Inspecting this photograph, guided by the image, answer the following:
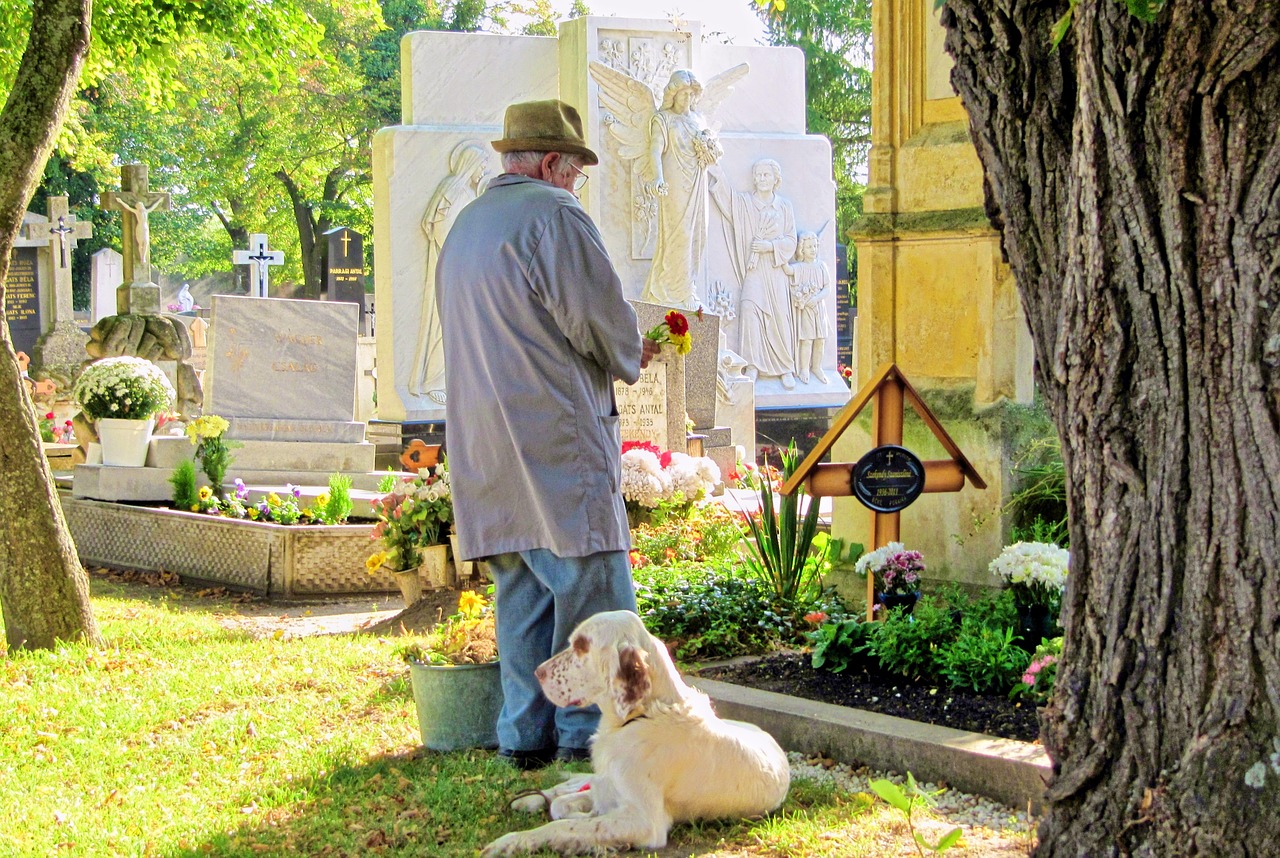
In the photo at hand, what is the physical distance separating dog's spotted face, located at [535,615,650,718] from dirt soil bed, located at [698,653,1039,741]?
4.11 ft

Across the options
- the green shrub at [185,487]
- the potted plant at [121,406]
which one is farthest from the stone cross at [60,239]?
the green shrub at [185,487]

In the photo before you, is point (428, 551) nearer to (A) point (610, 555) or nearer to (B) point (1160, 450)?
(A) point (610, 555)

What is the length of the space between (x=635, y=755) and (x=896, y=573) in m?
1.83

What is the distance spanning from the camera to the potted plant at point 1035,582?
453 centimetres

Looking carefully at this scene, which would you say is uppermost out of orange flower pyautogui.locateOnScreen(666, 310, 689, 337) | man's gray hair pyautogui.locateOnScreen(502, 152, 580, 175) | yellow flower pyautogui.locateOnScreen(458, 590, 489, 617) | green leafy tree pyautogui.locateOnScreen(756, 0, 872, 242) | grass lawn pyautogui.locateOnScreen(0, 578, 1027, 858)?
green leafy tree pyautogui.locateOnScreen(756, 0, 872, 242)

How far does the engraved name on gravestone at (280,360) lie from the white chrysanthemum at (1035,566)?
26.0 ft

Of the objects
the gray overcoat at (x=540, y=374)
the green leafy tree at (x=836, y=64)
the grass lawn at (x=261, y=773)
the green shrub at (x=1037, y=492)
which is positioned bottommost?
the grass lawn at (x=261, y=773)

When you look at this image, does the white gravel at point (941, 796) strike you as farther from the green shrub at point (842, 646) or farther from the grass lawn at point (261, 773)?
the green shrub at point (842, 646)

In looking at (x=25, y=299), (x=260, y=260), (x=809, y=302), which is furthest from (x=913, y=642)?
(x=260, y=260)

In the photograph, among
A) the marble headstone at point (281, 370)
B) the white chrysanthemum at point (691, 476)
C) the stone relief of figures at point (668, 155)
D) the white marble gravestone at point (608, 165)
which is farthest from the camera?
the stone relief of figures at point (668, 155)

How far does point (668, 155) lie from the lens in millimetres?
15672

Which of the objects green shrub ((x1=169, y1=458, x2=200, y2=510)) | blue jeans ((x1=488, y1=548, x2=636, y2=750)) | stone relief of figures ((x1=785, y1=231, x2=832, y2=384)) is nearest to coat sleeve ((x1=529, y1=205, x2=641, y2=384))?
blue jeans ((x1=488, y1=548, x2=636, y2=750))

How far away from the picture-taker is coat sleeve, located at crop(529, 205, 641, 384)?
3.87m

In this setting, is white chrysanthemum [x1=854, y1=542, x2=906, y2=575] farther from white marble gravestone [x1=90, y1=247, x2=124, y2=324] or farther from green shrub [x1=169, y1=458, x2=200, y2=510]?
white marble gravestone [x1=90, y1=247, x2=124, y2=324]
